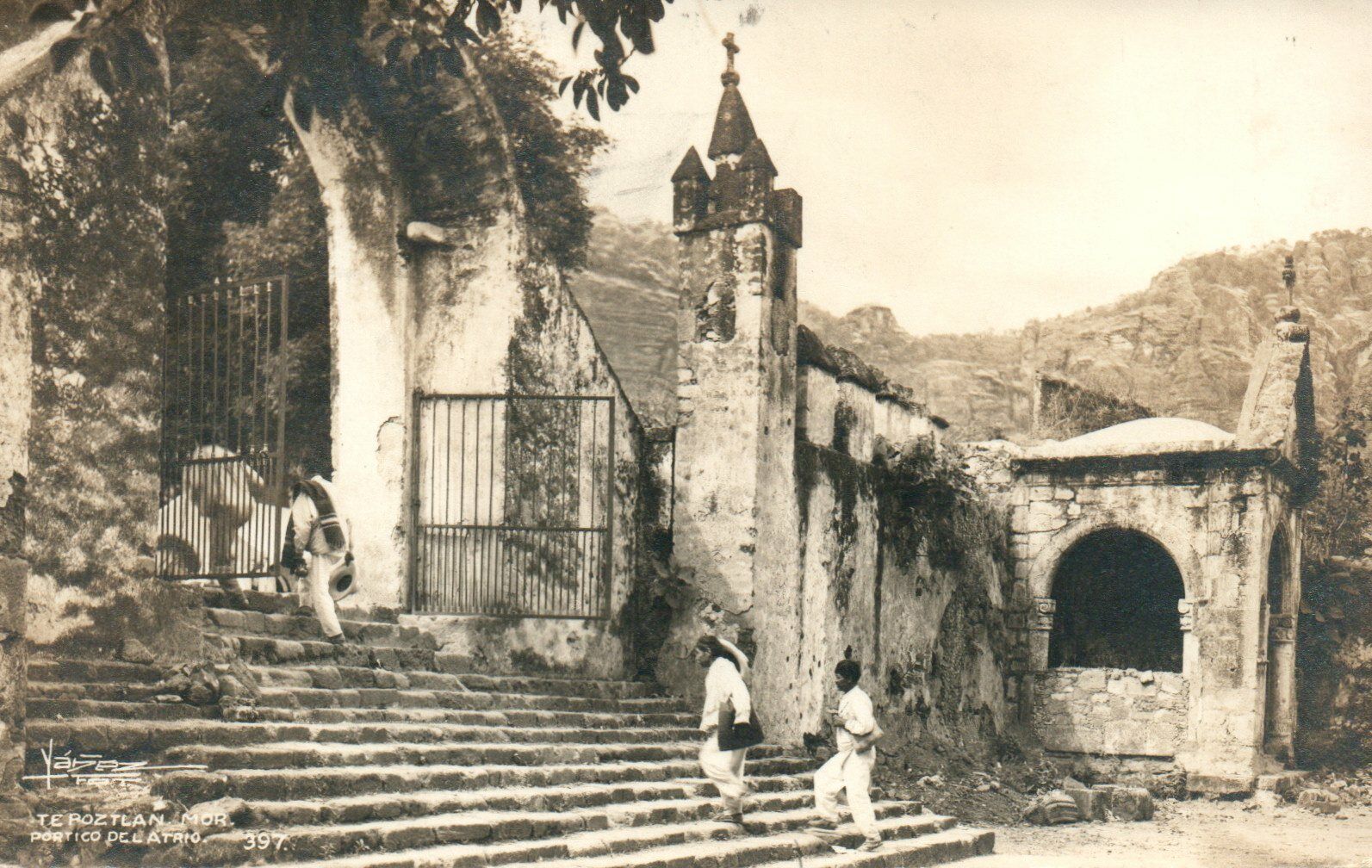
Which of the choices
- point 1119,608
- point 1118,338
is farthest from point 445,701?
point 1118,338

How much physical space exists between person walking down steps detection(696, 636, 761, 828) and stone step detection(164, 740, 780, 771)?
86cm

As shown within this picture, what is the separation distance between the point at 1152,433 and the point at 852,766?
10.1 meters

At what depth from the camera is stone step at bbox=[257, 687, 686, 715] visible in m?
7.85

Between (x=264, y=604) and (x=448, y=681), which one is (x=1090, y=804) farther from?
Result: (x=264, y=604)

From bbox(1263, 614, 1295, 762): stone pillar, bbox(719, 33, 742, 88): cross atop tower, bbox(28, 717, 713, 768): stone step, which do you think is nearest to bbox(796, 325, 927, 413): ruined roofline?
bbox(719, 33, 742, 88): cross atop tower

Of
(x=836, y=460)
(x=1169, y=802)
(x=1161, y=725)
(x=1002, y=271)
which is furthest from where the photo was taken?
(x=1002, y=271)

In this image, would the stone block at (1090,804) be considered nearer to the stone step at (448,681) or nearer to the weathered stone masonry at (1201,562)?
the weathered stone masonry at (1201,562)

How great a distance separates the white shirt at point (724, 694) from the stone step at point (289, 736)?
2.98ft

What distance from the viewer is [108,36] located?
7.37m

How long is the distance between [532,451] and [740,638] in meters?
2.26

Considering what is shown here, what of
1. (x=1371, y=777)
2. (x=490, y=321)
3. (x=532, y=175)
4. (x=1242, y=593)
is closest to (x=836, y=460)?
(x=490, y=321)

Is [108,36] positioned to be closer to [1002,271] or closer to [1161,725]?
[1161,725]

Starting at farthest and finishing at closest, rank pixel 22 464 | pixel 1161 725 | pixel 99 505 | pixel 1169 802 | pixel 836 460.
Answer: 1. pixel 1161 725
2. pixel 1169 802
3. pixel 836 460
4. pixel 99 505
5. pixel 22 464

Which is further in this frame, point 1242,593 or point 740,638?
point 1242,593
